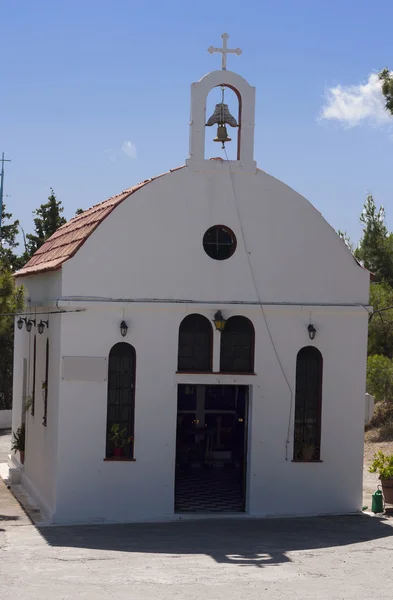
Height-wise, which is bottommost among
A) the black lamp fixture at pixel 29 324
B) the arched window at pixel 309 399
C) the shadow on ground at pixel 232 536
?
the shadow on ground at pixel 232 536

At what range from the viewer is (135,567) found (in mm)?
12875

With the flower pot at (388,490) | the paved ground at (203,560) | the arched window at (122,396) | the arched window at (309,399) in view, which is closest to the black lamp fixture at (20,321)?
the arched window at (122,396)

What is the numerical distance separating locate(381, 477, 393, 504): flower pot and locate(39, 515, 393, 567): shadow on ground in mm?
751

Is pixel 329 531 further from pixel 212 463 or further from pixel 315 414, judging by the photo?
pixel 212 463

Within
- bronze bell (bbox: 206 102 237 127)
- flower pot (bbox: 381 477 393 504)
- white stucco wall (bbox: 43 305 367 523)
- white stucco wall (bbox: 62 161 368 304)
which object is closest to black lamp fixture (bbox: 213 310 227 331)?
white stucco wall (bbox: 43 305 367 523)

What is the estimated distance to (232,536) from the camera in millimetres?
15289

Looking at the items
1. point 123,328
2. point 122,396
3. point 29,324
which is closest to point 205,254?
point 123,328

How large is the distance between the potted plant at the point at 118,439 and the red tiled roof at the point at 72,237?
9.89 feet

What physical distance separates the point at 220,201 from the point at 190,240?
898 mm

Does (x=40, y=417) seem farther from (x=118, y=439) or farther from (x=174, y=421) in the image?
(x=174, y=421)

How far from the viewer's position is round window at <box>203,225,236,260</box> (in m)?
17.2

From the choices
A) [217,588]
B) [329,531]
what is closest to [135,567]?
[217,588]

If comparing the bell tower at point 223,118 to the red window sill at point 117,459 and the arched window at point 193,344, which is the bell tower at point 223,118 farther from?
the red window sill at point 117,459

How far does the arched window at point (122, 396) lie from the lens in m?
16.7
